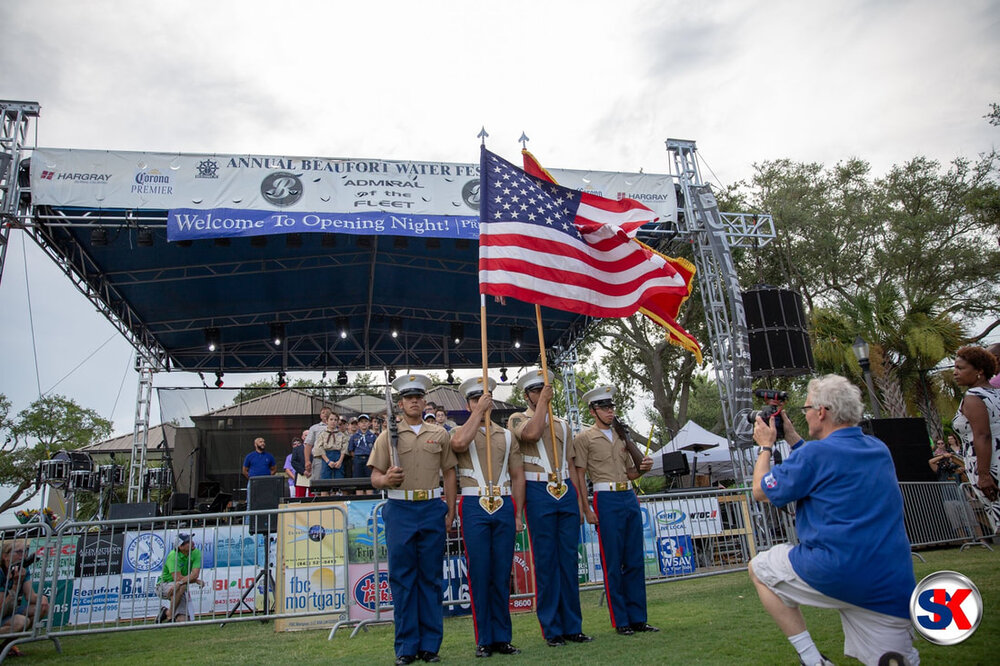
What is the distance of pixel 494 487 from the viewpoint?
463cm

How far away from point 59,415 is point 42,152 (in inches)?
984

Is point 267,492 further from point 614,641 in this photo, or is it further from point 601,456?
point 614,641

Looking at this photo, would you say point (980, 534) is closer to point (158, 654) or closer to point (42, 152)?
point (158, 654)

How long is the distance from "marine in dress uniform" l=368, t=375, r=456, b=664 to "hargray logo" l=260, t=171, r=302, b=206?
302 inches

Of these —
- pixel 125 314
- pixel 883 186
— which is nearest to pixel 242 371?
pixel 125 314

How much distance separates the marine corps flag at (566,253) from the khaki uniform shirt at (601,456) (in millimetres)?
1022

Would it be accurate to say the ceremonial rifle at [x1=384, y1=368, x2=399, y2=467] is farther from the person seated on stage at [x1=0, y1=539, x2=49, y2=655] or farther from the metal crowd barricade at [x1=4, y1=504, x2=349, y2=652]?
the person seated on stage at [x1=0, y1=539, x2=49, y2=655]

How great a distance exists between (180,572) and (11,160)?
7369mm

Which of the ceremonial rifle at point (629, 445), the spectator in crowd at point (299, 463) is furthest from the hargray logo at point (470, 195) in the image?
the ceremonial rifle at point (629, 445)

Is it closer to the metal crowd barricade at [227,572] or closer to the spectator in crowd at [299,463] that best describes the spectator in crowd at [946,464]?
the metal crowd barricade at [227,572]

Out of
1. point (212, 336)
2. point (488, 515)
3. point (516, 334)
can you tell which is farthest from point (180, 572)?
point (516, 334)

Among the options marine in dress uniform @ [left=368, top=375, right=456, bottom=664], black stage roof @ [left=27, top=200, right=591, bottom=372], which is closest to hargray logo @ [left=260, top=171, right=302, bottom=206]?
black stage roof @ [left=27, top=200, right=591, bottom=372]

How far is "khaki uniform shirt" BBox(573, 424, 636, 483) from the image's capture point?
512cm

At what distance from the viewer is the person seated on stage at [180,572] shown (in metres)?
7.25
